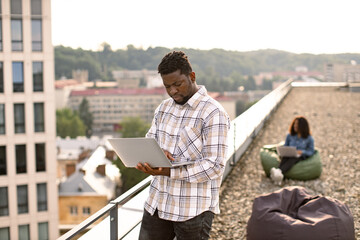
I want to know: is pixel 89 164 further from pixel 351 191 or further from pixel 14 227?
pixel 351 191

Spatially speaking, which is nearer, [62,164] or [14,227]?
[14,227]

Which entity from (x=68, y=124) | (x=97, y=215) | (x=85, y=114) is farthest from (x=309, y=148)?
(x=85, y=114)

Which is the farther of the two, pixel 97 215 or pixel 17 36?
pixel 17 36

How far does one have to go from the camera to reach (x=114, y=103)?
11012 cm

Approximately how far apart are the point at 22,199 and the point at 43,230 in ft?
9.11

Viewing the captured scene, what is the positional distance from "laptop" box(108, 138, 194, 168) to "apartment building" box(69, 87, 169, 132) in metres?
100

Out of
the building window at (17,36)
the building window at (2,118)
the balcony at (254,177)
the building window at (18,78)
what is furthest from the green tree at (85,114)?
the balcony at (254,177)

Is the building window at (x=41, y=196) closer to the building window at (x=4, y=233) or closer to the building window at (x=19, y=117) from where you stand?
the building window at (x=4, y=233)

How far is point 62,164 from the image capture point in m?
64.6

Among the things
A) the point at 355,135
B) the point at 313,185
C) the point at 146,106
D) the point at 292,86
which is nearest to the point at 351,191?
the point at 313,185

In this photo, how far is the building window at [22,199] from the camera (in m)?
30.2

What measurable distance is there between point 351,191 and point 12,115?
93.1 ft

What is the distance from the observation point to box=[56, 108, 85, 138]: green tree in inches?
3784

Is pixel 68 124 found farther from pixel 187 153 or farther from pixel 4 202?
pixel 187 153
